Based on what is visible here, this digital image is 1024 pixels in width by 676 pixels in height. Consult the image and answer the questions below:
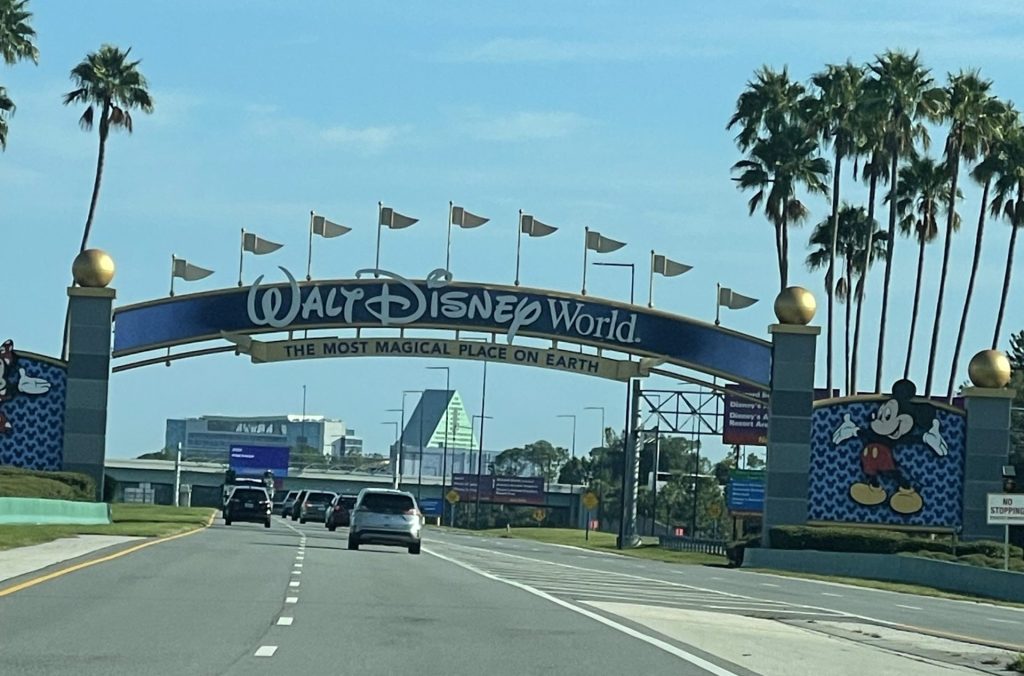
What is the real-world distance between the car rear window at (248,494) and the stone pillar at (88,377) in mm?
17017

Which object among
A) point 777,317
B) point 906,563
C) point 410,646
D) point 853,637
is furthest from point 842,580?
point 410,646

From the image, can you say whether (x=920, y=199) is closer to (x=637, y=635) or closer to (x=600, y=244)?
(x=600, y=244)

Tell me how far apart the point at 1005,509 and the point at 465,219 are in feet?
71.2

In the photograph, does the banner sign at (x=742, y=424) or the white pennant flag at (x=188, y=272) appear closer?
the white pennant flag at (x=188, y=272)

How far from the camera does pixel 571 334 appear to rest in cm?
5750

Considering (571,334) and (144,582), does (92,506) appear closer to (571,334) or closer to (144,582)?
(571,334)

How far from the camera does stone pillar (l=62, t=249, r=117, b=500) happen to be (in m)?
54.5

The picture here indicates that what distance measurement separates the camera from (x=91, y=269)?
5494cm

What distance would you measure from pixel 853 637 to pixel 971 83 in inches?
1982

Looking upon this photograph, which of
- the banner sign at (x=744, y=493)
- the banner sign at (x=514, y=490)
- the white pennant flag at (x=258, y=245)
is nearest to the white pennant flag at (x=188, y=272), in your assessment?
the white pennant flag at (x=258, y=245)

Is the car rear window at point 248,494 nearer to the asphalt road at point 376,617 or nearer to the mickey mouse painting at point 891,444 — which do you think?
the mickey mouse painting at point 891,444

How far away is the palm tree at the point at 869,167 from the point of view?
220 feet

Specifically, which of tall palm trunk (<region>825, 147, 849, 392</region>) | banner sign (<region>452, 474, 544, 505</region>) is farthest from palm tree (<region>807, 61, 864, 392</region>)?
banner sign (<region>452, 474, 544, 505</region>)

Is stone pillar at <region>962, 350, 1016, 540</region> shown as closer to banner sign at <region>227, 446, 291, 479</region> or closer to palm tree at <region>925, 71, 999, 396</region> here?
palm tree at <region>925, 71, 999, 396</region>
